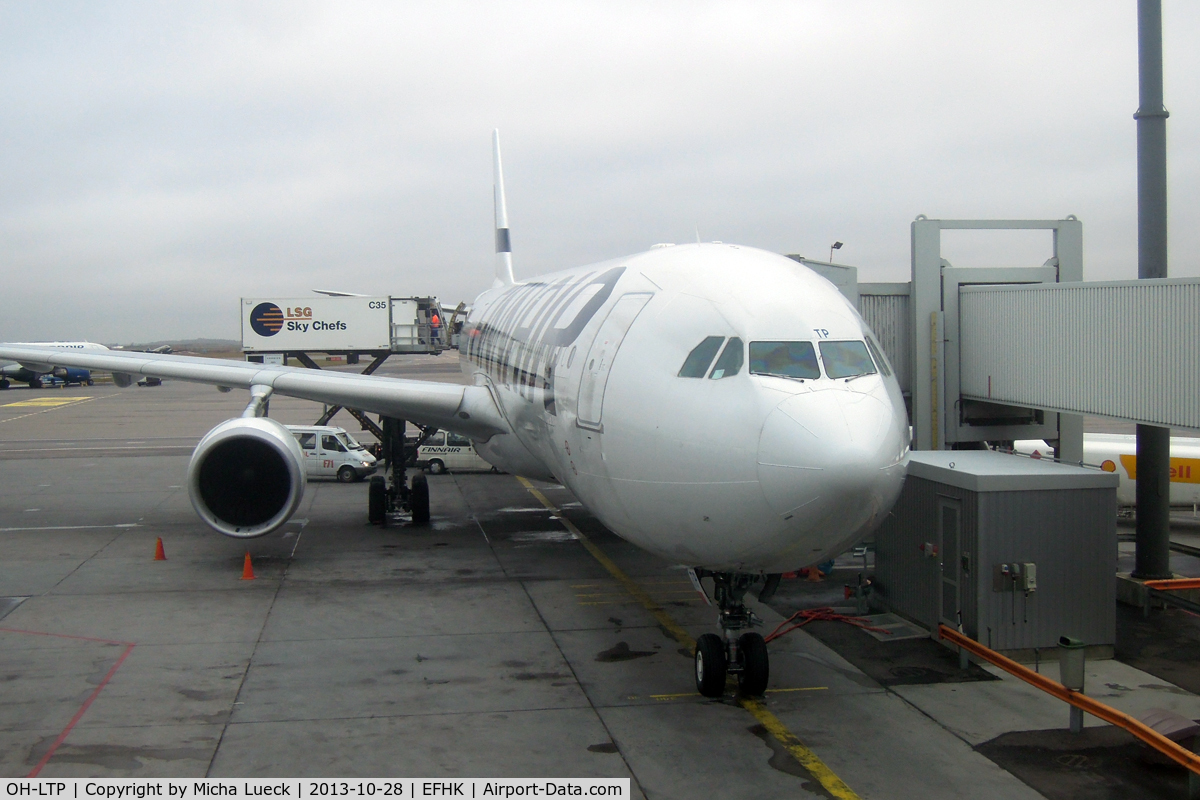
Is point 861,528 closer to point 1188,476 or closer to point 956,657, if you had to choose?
point 956,657

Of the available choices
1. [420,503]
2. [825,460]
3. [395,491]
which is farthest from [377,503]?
[825,460]

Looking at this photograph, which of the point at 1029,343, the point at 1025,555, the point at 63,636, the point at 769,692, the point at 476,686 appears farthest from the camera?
the point at 1029,343

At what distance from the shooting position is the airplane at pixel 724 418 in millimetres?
7566

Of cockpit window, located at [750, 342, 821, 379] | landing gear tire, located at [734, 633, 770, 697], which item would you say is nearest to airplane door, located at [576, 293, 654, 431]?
cockpit window, located at [750, 342, 821, 379]

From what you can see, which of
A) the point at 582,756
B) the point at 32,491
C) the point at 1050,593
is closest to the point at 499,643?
the point at 582,756

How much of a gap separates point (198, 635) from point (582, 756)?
6178 millimetres

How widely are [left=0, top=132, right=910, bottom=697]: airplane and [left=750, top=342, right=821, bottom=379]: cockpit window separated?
12mm

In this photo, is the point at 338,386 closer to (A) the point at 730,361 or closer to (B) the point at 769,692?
(B) the point at 769,692

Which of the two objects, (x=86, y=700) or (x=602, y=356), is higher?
(x=602, y=356)

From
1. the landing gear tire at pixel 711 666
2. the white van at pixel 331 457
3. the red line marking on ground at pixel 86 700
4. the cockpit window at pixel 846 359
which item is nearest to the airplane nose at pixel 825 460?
the cockpit window at pixel 846 359

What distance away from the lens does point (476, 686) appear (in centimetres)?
1052

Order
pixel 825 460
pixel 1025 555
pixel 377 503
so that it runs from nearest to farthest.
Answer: pixel 825 460, pixel 1025 555, pixel 377 503

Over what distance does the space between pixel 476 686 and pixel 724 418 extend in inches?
181

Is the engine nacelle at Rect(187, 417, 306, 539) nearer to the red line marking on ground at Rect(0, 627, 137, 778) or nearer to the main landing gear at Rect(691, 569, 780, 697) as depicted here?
the red line marking on ground at Rect(0, 627, 137, 778)
